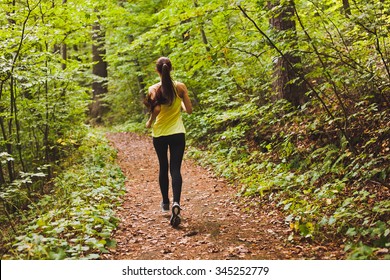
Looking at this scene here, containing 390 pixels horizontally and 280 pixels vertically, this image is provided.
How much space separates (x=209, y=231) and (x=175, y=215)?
0.53 metres

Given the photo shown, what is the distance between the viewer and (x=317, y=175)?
5.60 m

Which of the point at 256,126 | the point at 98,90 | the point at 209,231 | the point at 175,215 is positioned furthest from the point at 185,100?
the point at 98,90

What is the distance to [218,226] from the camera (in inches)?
199

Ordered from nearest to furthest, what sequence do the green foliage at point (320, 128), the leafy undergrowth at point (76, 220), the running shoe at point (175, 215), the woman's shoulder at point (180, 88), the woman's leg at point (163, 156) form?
the leafy undergrowth at point (76, 220)
the green foliage at point (320, 128)
the running shoe at point (175, 215)
the woman's shoulder at point (180, 88)
the woman's leg at point (163, 156)

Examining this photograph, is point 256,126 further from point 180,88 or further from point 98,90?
point 98,90

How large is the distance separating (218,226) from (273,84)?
4281 mm

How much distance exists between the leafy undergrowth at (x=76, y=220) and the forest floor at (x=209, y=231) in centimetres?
24

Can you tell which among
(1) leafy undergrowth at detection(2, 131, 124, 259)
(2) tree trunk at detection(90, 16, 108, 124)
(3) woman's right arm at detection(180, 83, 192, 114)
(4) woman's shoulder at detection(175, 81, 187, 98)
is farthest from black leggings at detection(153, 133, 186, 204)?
(2) tree trunk at detection(90, 16, 108, 124)

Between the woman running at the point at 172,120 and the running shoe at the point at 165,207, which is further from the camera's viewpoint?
→ the running shoe at the point at 165,207

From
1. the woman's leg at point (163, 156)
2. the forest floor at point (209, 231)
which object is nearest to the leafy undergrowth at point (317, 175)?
the forest floor at point (209, 231)

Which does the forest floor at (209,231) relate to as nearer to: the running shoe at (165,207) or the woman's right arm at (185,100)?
the running shoe at (165,207)

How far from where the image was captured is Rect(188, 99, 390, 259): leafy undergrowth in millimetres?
4000

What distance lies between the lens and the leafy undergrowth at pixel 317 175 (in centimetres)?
400
